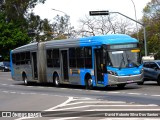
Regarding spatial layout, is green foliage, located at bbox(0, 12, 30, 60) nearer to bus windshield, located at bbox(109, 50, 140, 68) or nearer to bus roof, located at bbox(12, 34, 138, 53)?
bus roof, located at bbox(12, 34, 138, 53)

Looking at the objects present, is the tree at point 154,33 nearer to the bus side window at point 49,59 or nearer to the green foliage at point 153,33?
the green foliage at point 153,33

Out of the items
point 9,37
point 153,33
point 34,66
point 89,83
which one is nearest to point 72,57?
point 89,83

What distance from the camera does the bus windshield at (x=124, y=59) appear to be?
937 inches

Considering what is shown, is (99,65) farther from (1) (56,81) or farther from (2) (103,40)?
(1) (56,81)

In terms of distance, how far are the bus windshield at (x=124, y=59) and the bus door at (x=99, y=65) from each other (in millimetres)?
641

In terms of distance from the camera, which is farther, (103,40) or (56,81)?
(56,81)

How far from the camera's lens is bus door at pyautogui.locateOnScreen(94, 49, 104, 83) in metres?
24.1

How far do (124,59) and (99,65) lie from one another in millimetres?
1405

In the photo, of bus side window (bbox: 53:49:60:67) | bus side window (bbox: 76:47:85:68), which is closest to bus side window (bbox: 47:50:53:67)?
bus side window (bbox: 53:49:60:67)

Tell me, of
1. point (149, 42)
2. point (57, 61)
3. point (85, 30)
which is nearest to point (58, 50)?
point (57, 61)

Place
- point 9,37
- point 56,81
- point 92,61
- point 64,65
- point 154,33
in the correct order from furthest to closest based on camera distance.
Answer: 1. point 9,37
2. point 154,33
3. point 56,81
4. point 64,65
5. point 92,61

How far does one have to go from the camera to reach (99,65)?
24312 mm

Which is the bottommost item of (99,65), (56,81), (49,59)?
(56,81)

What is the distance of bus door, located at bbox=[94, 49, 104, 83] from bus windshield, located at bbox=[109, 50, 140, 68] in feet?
2.10
